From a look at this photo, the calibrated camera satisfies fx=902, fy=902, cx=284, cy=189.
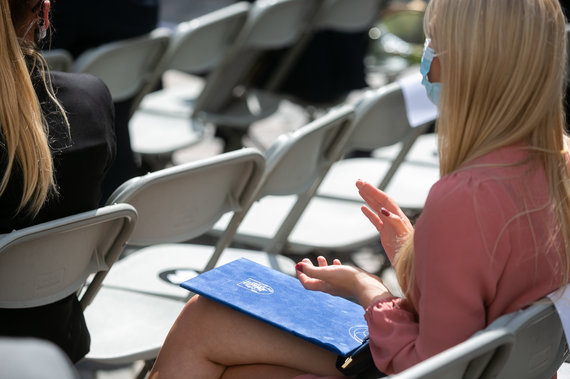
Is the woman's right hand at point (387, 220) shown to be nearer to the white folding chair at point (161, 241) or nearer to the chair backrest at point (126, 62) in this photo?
the white folding chair at point (161, 241)

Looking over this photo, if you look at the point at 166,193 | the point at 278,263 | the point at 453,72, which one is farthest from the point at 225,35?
the point at 453,72

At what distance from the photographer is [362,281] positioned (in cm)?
176

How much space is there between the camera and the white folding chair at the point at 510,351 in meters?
1.30

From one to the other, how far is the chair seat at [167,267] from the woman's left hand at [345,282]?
664mm

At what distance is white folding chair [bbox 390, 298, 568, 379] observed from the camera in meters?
1.30

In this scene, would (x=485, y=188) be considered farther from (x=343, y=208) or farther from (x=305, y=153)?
(x=343, y=208)

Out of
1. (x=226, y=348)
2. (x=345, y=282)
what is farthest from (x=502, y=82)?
(x=226, y=348)

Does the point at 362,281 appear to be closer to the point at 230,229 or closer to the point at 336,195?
the point at 230,229

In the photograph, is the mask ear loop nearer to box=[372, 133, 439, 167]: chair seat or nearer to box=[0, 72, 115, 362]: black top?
box=[0, 72, 115, 362]: black top

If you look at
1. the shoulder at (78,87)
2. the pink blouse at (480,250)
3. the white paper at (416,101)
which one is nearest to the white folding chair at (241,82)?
the white paper at (416,101)

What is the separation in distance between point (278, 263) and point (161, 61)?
4.45 feet

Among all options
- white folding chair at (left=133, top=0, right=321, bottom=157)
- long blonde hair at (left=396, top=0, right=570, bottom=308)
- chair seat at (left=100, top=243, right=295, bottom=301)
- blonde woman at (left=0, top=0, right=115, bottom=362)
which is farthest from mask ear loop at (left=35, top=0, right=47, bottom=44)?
white folding chair at (left=133, top=0, right=321, bottom=157)

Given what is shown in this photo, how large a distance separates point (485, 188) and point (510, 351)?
276 millimetres

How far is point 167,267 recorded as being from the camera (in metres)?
2.57
